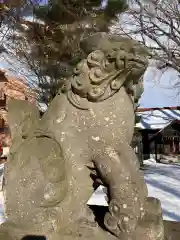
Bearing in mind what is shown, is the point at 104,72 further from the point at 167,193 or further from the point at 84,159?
the point at 167,193

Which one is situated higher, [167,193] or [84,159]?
[84,159]

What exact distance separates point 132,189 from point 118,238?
0.22m

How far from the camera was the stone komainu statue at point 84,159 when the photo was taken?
1426mm

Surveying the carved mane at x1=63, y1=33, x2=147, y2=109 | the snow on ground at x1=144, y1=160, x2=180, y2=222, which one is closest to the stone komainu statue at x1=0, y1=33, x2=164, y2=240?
the carved mane at x1=63, y1=33, x2=147, y2=109

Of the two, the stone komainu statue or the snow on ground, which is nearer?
the stone komainu statue

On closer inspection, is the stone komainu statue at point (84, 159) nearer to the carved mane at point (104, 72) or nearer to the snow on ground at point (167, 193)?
the carved mane at point (104, 72)

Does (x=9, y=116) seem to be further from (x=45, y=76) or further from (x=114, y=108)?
(x=45, y=76)

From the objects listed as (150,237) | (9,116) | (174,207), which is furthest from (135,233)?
(174,207)

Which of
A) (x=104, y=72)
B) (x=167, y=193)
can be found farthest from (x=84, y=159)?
(x=167, y=193)

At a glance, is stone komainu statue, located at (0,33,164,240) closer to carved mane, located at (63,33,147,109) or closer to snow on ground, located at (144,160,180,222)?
carved mane, located at (63,33,147,109)

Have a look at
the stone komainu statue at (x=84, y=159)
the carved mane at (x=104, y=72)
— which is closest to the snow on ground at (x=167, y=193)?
the stone komainu statue at (x=84, y=159)

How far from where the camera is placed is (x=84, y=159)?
1.51m

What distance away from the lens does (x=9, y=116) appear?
162 centimetres

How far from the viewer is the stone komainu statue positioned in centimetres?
143
